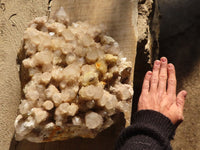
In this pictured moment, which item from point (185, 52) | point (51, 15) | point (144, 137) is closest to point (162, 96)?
point (144, 137)

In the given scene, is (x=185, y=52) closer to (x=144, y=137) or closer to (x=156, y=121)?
(x=156, y=121)

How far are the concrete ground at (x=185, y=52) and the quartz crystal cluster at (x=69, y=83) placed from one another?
106 centimetres

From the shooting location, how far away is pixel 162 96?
1.39 metres

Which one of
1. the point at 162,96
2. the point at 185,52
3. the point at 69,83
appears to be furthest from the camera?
the point at 185,52

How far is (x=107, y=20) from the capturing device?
1350 mm

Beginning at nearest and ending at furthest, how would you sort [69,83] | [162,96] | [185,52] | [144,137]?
1. [69,83]
2. [144,137]
3. [162,96]
4. [185,52]

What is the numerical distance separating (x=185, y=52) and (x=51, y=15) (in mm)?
1335

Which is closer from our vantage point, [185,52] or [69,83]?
[69,83]

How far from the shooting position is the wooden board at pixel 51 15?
4.16ft

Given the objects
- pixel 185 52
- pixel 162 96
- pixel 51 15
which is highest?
pixel 51 15

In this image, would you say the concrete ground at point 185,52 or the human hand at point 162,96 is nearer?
the human hand at point 162,96

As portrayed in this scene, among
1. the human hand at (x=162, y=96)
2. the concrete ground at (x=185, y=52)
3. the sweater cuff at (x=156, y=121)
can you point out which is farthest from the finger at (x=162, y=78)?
the concrete ground at (x=185, y=52)

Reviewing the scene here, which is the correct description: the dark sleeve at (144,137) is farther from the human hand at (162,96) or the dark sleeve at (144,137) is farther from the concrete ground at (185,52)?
the concrete ground at (185,52)

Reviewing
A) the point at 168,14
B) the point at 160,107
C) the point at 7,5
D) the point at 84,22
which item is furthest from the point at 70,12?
the point at 168,14
